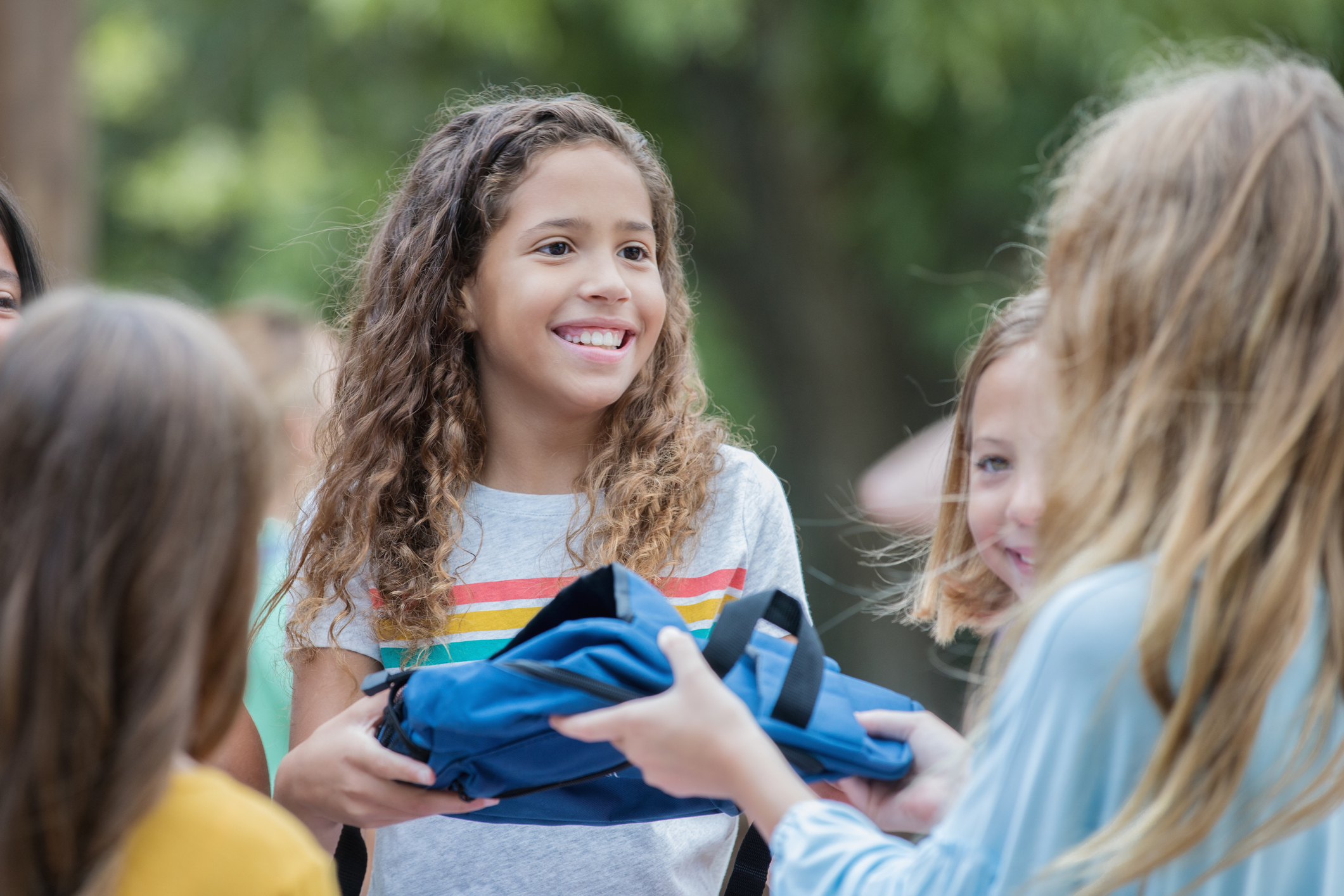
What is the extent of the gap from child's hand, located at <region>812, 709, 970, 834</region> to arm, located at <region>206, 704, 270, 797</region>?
102 cm

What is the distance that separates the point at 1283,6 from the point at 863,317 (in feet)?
9.88

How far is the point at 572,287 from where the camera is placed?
2236 millimetres

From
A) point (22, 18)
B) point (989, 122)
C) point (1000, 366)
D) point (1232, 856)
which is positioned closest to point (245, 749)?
point (1000, 366)

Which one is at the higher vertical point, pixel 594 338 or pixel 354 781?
pixel 594 338

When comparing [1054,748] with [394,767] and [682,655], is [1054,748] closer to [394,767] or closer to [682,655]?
[682,655]

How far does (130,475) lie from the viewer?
4.12ft

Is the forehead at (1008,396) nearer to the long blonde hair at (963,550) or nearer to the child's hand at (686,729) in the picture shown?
the long blonde hair at (963,550)

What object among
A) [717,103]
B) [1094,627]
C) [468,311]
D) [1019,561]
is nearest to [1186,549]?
[1094,627]

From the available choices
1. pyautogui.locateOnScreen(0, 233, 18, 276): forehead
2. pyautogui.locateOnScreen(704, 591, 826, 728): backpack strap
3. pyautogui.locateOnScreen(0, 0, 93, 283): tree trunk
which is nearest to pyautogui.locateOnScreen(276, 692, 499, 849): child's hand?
pyautogui.locateOnScreen(704, 591, 826, 728): backpack strap

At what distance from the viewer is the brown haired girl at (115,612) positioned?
1.22m

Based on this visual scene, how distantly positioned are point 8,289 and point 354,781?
1.20 metres

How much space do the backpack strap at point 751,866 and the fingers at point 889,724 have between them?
1.15 feet

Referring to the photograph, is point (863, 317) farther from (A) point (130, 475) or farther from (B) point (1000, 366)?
(A) point (130, 475)

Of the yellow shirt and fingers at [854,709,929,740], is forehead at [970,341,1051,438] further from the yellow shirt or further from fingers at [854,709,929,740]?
the yellow shirt
